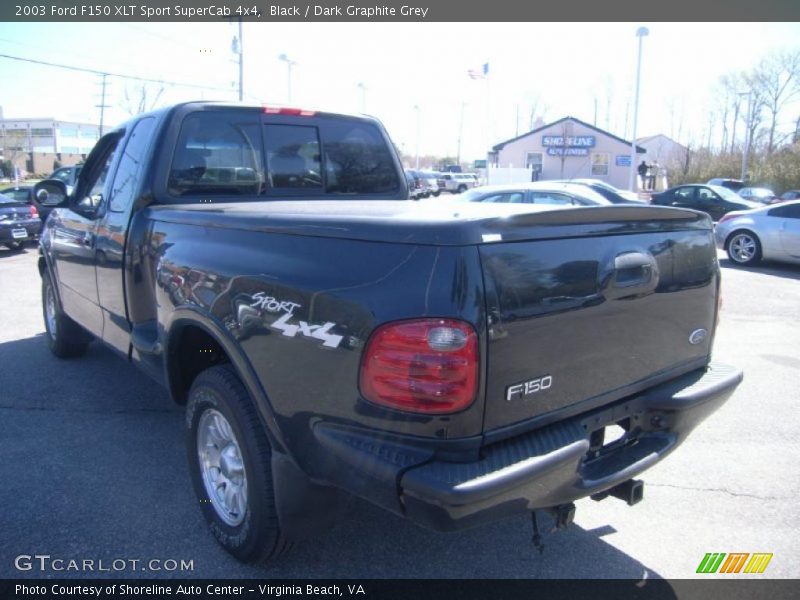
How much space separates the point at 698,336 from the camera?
9.65ft

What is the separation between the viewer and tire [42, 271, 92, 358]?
17.7ft

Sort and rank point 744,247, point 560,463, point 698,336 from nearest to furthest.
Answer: point 560,463 → point 698,336 → point 744,247

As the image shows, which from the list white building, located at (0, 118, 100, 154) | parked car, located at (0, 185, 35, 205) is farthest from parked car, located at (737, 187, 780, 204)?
white building, located at (0, 118, 100, 154)

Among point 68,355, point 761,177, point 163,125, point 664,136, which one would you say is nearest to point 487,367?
point 163,125

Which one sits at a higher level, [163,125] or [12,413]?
[163,125]

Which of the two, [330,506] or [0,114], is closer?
[330,506]

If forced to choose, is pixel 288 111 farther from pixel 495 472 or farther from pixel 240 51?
pixel 240 51

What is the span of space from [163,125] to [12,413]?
8.27 ft

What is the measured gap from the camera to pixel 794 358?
20.3ft

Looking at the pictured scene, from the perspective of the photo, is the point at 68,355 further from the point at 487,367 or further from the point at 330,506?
the point at 487,367

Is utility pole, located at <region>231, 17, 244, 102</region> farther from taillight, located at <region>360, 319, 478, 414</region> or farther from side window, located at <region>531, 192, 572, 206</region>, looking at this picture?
taillight, located at <region>360, 319, 478, 414</region>

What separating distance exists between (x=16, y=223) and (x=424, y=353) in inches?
566

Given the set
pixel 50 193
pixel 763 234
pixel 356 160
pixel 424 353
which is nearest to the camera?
pixel 424 353

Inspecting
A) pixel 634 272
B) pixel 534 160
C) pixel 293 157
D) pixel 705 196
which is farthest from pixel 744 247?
pixel 534 160
